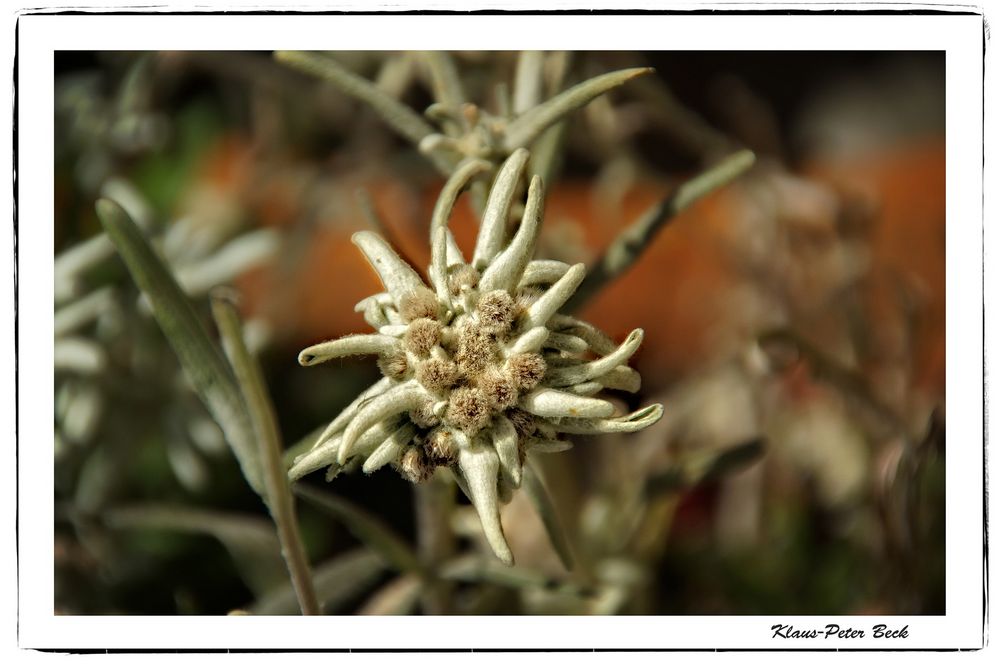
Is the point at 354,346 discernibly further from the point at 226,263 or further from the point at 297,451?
the point at 226,263

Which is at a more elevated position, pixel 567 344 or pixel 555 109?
pixel 555 109

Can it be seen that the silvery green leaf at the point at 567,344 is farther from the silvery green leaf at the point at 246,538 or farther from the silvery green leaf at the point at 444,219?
the silvery green leaf at the point at 246,538

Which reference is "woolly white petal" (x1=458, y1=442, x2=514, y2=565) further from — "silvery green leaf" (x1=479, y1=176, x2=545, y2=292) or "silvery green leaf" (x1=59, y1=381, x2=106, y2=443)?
"silvery green leaf" (x1=59, y1=381, x2=106, y2=443)

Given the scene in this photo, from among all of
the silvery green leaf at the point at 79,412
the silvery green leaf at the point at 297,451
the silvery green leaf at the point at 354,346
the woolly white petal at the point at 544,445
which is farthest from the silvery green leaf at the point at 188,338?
the silvery green leaf at the point at 79,412

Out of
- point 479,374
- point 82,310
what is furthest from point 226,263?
point 479,374

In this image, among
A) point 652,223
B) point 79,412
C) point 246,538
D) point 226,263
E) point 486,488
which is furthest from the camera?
point 226,263
